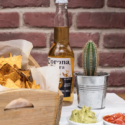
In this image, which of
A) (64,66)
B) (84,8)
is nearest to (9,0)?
(84,8)

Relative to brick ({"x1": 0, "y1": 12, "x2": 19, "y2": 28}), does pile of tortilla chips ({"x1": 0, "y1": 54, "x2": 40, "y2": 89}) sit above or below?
below

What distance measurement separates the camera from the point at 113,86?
134 cm

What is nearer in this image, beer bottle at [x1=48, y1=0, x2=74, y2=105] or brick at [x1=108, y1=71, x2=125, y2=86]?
beer bottle at [x1=48, y1=0, x2=74, y2=105]

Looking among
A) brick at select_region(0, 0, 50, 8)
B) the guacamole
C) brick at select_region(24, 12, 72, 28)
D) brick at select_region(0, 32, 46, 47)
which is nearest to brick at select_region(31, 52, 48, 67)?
brick at select_region(0, 32, 46, 47)

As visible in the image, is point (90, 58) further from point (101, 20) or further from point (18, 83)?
point (101, 20)

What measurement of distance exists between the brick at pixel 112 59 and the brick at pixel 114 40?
1.9 inches

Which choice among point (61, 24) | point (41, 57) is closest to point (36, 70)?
point (61, 24)

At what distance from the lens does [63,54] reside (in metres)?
0.97

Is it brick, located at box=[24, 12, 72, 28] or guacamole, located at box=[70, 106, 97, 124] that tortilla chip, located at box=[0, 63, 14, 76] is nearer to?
guacamole, located at box=[70, 106, 97, 124]

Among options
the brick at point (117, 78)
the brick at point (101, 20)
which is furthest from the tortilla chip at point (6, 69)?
the brick at point (117, 78)

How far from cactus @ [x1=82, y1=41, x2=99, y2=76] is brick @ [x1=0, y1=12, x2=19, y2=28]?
20.3 inches

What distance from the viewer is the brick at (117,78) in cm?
132

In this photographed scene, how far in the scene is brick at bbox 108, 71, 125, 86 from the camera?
1.32m

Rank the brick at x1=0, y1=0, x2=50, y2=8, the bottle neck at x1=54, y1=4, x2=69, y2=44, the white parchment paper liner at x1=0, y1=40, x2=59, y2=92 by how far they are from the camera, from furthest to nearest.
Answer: the brick at x1=0, y1=0, x2=50, y2=8 → the bottle neck at x1=54, y1=4, x2=69, y2=44 → the white parchment paper liner at x1=0, y1=40, x2=59, y2=92
